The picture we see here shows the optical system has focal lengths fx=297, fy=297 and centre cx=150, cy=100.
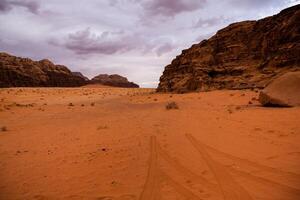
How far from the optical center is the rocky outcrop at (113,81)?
293 feet

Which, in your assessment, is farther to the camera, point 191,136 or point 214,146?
point 191,136

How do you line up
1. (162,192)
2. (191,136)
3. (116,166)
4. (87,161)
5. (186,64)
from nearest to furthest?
(162,192) → (116,166) → (87,161) → (191,136) → (186,64)

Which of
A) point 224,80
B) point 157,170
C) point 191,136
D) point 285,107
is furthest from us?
point 224,80

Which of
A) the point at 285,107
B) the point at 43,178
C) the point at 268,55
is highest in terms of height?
the point at 268,55

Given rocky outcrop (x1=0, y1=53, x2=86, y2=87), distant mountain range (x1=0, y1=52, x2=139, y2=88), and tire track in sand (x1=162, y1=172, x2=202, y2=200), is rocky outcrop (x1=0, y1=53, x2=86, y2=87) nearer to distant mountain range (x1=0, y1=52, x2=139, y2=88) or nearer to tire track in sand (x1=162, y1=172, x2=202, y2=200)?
distant mountain range (x1=0, y1=52, x2=139, y2=88)

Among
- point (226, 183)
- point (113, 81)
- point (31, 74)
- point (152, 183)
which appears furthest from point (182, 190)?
point (113, 81)

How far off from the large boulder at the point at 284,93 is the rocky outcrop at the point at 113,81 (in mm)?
77112

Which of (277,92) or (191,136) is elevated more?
(277,92)

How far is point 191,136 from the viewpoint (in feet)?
28.0

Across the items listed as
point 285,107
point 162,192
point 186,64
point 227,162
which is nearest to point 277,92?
point 285,107

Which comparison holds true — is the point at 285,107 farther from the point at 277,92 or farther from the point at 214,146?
the point at 214,146

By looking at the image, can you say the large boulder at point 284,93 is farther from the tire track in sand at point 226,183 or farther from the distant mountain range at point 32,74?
the distant mountain range at point 32,74

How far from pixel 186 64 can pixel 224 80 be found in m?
7.13

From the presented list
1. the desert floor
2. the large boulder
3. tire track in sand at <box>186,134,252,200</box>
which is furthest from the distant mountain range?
tire track in sand at <box>186,134,252,200</box>
